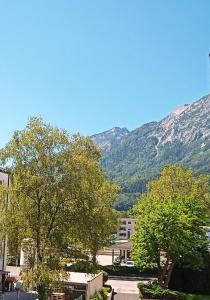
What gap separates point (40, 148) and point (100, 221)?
5185mm

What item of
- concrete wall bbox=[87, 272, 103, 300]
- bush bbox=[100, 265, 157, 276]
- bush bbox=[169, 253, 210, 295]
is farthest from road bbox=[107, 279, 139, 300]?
bush bbox=[169, 253, 210, 295]

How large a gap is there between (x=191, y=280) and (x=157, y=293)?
7493 millimetres

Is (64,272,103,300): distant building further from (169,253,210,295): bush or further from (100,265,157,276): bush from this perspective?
(100,265,157,276): bush

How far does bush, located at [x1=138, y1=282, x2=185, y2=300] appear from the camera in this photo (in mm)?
42781

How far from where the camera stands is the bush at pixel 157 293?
1684 inches

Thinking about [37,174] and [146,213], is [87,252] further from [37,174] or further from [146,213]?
[146,213]

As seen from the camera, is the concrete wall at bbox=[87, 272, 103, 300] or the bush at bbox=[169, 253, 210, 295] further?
the bush at bbox=[169, 253, 210, 295]

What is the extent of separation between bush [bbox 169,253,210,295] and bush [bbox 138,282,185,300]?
216 inches

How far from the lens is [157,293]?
141ft

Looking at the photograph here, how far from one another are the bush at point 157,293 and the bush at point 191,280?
5.48 metres

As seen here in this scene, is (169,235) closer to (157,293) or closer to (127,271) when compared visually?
(157,293)

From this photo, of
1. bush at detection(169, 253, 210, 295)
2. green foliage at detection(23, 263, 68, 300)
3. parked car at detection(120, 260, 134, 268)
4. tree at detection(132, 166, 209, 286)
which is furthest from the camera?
parked car at detection(120, 260, 134, 268)

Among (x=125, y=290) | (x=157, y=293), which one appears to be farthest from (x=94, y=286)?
(x=125, y=290)

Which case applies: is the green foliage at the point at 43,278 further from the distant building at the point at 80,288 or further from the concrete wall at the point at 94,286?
Answer: the concrete wall at the point at 94,286
